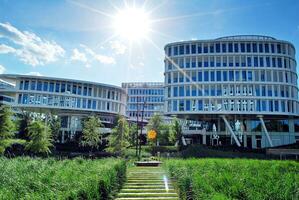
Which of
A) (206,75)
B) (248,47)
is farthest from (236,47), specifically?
(206,75)

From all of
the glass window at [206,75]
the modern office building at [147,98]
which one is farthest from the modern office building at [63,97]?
the modern office building at [147,98]

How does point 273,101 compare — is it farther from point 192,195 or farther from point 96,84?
point 192,195

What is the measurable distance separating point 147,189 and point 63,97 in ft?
169

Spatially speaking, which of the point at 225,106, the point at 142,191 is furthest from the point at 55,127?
the point at 142,191

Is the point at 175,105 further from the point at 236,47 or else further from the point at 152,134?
the point at 236,47

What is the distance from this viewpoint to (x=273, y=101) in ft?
160

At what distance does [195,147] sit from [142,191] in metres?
33.4

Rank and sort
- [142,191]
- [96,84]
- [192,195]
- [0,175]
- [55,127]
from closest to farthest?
[192,195] → [0,175] → [142,191] → [55,127] → [96,84]

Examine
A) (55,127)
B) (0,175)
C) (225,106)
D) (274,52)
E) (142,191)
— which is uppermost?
(274,52)

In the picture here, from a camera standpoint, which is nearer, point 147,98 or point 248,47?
point 248,47

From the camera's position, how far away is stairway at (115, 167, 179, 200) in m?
11.9

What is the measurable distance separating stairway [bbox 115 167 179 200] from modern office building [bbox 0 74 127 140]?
47414 millimetres

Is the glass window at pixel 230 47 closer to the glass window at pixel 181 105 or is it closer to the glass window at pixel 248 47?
the glass window at pixel 248 47

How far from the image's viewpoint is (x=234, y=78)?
49594mm
